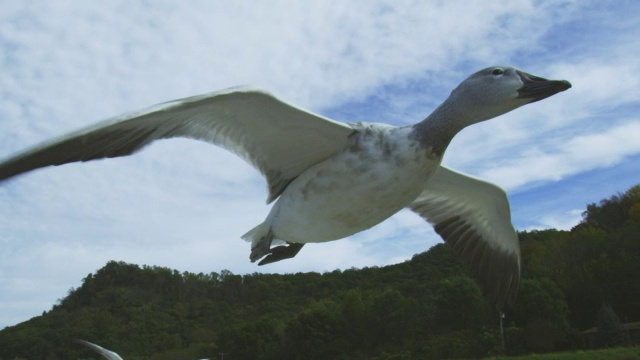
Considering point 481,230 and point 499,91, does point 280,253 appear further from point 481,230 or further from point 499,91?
point 481,230

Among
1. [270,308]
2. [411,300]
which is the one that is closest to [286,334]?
[270,308]

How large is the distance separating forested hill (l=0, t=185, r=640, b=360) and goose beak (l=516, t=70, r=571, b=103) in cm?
4325

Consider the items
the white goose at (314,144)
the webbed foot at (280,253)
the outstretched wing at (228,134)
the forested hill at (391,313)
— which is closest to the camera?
the outstretched wing at (228,134)

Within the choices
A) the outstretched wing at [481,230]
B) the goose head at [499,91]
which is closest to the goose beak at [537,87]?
the goose head at [499,91]

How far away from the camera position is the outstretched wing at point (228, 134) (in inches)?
157

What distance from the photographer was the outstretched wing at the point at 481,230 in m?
6.93

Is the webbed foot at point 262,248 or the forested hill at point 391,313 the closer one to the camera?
the webbed foot at point 262,248

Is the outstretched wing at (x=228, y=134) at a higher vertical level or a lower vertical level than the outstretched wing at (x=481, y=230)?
higher

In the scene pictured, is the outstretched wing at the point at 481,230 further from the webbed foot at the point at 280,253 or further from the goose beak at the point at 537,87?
the goose beak at the point at 537,87

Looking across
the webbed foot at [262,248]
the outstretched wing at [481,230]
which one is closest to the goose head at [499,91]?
the webbed foot at [262,248]

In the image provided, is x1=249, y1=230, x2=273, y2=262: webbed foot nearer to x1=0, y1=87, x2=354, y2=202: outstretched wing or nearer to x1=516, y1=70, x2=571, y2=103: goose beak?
x1=0, y1=87, x2=354, y2=202: outstretched wing

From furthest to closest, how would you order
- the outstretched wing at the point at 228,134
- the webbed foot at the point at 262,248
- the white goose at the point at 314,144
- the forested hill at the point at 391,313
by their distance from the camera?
the forested hill at the point at 391,313 < the webbed foot at the point at 262,248 < the white goose at the point at 314,144 < the outstretched wing at the point at 228,134

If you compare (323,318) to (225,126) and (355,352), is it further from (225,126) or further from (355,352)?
(225,126)

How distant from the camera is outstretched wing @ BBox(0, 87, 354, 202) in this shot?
157 inches
